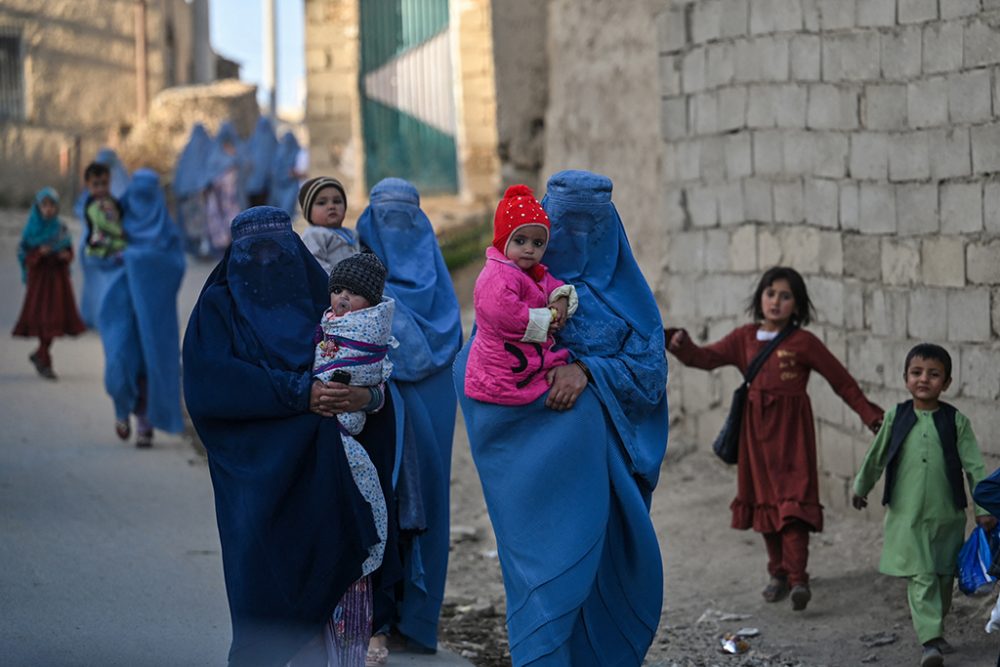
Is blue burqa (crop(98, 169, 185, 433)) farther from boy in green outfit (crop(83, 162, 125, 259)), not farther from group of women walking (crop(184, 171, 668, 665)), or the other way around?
group of women walking (crop(184, 171, 668, 665))

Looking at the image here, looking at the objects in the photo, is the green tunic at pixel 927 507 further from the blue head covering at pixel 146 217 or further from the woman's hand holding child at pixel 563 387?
the blue head covering at pixel 146 217

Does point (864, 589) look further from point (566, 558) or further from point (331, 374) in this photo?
point (331, 374)

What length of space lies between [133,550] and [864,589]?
3174 millimetres

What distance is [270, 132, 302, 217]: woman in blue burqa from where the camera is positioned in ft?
69.2

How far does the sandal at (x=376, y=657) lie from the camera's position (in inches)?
215

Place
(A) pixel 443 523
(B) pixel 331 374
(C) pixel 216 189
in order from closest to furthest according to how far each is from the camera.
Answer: (B) pixel 331 374 < (A) pixel 443 523 < (C) pixel 216 189

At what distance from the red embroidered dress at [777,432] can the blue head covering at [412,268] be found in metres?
1.02

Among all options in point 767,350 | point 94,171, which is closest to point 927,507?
point 767,350

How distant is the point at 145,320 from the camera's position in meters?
9.61

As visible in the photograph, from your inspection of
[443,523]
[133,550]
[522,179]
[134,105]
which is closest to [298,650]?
[443,523]

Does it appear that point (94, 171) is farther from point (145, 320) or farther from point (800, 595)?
point (800, 595)

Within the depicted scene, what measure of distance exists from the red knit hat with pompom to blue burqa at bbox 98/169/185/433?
17.4 feet

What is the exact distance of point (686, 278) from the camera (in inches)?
356

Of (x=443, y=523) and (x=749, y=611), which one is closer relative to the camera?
(x=443, y=523)
